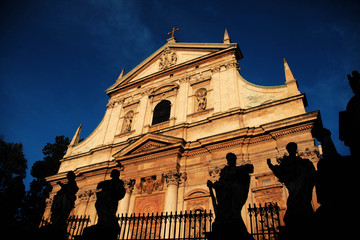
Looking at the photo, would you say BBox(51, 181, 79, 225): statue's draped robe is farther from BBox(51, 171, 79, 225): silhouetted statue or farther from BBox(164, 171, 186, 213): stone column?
BBox(164, 171, 186, 213): stone column

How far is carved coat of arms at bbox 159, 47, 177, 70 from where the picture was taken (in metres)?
17.3

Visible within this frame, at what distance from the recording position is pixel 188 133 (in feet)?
43.1

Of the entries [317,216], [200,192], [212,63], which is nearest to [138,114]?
[212,63]

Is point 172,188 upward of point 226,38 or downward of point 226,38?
downward

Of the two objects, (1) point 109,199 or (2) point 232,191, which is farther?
(1) point 109,199

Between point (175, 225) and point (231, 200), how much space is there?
1640mm

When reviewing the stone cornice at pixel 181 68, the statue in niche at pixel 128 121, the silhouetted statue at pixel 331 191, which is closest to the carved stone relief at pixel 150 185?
the statue in niche at pixel 128 121

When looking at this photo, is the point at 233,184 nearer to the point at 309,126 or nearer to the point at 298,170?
the point at 298,170

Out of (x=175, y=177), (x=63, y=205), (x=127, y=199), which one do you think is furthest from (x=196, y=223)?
(x=63, y=205)

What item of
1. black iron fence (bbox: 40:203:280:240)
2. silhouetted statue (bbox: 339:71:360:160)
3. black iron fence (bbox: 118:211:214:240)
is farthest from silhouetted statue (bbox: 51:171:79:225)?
silhouetted statue (bbox: 339:71:360:160)

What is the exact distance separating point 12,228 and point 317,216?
704 centimetres

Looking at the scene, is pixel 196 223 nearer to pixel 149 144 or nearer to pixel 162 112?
pixel 149 144

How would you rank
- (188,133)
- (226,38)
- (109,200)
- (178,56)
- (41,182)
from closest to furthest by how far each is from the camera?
(109,200), (188,133), (226,38), (178,56), (41,182)

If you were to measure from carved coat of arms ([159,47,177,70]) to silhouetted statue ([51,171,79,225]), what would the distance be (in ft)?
37.0
